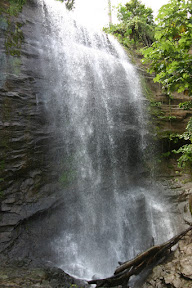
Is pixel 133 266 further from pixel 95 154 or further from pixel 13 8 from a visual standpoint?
pixel 13 8

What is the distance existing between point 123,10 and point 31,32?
26.0 ft

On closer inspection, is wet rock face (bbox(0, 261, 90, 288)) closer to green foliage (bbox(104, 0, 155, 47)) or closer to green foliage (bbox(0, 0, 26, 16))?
green foliage (bbox(0, 0, 26, 16))

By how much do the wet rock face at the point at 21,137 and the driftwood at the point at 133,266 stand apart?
2.81m

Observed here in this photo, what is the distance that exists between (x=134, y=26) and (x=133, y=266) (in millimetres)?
13209

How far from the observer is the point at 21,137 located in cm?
662

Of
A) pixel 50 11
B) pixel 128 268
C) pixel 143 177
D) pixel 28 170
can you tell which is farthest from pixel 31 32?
pixel 128 268

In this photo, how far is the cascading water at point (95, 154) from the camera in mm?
6422

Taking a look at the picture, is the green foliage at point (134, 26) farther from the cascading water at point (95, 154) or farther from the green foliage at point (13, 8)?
the green foliage at point (13, 8)

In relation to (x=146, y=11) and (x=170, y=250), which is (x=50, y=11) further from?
(x=170, y=250)

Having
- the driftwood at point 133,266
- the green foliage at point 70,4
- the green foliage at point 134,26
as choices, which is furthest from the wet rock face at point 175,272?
the green foliage at point 70,4

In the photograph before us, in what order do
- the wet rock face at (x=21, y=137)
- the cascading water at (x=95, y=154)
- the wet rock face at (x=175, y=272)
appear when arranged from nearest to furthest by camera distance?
1. the wet rock face at (x=175, y=272)
2. the wet rock face at (x=21, y=137)
3. the cascading water at (x=95, y=154)

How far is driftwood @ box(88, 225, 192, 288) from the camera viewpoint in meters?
4.46

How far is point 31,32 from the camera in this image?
8.16m

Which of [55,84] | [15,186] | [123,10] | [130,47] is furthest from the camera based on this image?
[123,10]
